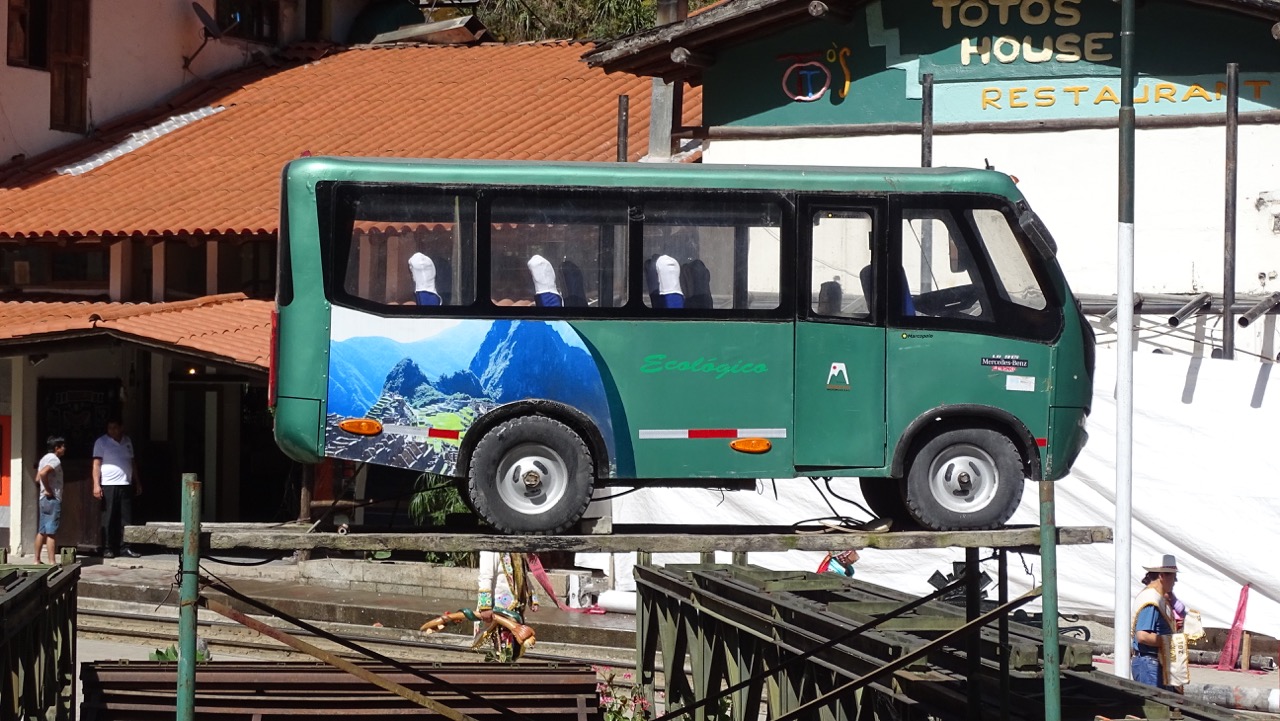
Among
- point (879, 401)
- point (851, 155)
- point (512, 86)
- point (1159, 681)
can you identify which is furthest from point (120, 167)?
point (879, 401)

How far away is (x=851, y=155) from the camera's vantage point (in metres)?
18.4

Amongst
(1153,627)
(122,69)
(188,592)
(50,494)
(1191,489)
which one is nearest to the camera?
(188,592)

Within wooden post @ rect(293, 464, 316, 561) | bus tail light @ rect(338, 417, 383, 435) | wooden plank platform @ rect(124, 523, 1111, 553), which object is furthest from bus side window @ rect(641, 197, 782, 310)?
wooden post @ rect(293, 464, 316, 561)

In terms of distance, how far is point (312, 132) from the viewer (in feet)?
86.4

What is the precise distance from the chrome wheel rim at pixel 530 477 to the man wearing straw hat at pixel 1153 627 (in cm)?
715

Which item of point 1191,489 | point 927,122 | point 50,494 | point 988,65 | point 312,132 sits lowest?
point 50,494

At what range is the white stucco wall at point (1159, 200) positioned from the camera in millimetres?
16938

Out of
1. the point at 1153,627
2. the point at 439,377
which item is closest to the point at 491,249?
the point at 439,377

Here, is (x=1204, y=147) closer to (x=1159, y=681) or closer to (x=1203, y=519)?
(x=1203, y=519)

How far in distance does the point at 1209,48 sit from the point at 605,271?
10.8 meters

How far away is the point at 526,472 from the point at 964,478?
2.27 m

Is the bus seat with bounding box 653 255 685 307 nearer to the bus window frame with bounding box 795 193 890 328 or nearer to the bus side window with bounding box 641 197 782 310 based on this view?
the bus side window with bounding box 641 197 782 310

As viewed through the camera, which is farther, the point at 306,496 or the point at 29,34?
the point at 29,34

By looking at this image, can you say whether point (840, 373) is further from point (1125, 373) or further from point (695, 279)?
point (1125, 373)
